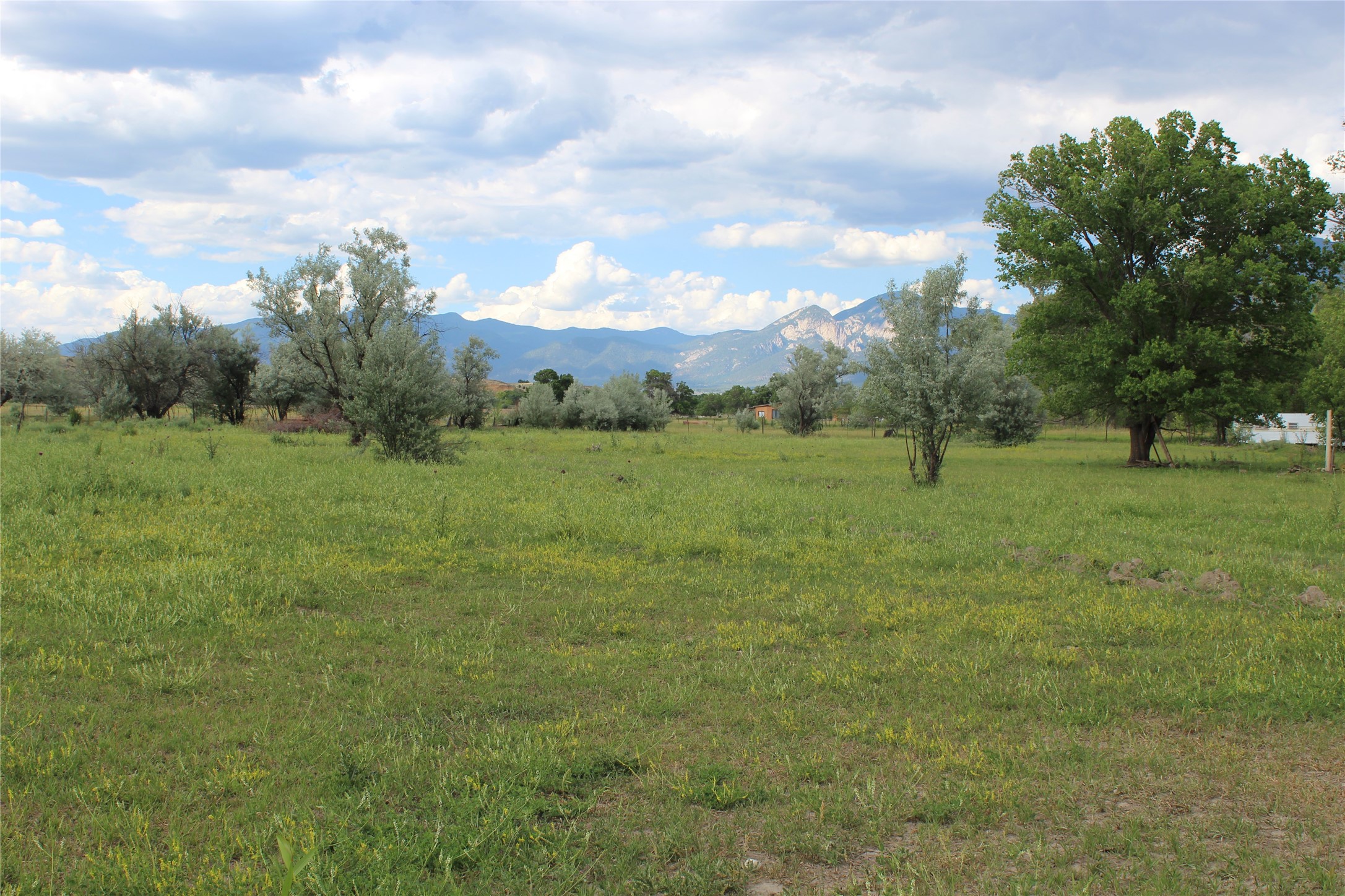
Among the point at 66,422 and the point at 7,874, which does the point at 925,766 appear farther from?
the point at 66,422

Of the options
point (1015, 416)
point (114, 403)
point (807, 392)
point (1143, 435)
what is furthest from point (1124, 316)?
point (114, 403)

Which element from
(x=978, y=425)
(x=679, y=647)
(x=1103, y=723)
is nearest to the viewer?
(x=1103, y=723)

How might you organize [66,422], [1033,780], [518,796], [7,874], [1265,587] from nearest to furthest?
[7,874], [518,796], [1033,780], [1265,587], [66,422]

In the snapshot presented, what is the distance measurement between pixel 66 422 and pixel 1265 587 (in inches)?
2007

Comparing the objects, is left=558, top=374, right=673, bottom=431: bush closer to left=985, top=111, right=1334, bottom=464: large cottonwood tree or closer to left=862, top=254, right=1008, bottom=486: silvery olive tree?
left=985, top=111, right=1334, bottom=464: large cottonwood tree

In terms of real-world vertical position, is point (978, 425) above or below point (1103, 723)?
above

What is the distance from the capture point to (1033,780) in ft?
15.0

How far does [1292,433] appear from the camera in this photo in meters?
53.7

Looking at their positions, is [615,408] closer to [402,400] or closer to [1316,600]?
[402,400]

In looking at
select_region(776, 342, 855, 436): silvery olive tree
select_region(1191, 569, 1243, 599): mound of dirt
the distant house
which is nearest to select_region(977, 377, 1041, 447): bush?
the distant house

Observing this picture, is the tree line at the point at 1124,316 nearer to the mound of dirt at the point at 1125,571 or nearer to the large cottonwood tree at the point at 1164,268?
the large cottonwood tree at the point at 1164,268

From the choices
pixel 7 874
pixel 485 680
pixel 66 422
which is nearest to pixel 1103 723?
pixel 485 680

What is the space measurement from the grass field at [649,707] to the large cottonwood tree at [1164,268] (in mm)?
17804

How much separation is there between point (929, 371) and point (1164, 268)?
14099mm
